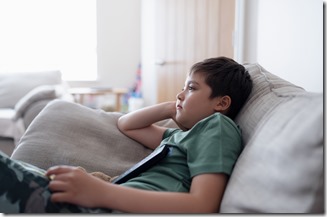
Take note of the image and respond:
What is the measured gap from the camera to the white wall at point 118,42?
185 inches

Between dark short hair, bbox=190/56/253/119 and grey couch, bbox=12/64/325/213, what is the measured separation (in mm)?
34

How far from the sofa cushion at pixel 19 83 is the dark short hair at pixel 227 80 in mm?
3033

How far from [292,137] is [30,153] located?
881 millimetres

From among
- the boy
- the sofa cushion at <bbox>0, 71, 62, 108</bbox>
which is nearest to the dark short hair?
the boy

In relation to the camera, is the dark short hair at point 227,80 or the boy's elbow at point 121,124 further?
the boy's elbow at point 121,124

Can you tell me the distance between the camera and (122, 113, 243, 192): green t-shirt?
88 cm

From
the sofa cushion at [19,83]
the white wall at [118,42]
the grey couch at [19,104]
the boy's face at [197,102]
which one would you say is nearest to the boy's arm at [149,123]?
the boy's face at [197,102]

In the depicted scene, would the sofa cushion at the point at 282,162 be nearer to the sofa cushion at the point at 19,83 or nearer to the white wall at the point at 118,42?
the sofa cushion at the point at 19,83

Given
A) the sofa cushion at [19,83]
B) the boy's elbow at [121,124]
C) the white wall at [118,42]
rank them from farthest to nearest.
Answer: the white wall at [118,42] < the sofa cushion at [19,83] < the boy's elbow at [121,124]

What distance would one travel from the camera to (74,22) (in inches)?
184

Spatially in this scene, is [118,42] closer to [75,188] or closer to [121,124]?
[121,124]

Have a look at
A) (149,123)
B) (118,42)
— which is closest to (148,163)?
(149,123)

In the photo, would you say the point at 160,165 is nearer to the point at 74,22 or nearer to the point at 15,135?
the point at 15,135

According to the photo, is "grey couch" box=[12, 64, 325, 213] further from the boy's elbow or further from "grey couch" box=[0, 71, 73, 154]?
"grey couch" box=[0, 71, 73, 154]
